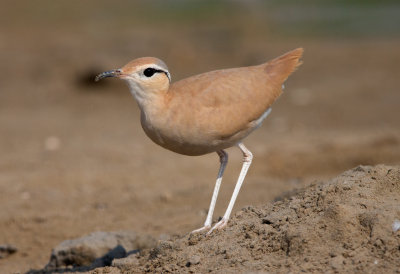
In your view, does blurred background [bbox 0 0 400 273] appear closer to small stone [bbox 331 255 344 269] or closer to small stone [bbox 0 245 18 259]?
small stone [bbox 0 245 18 259]

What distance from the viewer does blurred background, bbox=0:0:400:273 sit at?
8094 millimetres

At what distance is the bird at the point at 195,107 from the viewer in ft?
17.6

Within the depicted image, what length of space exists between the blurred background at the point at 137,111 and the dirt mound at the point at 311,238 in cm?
150

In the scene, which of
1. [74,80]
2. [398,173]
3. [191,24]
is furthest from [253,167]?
[191,24]

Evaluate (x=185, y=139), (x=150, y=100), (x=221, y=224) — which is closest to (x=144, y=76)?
(x=150, y=100)

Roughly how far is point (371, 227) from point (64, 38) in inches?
686

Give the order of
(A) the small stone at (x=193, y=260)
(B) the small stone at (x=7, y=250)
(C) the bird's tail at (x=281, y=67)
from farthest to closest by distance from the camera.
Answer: (B) the small stone at (x=7, y=250), (C) the bird's tail at (x=281, y=67), (A) the small stone at (x=193, y=260)

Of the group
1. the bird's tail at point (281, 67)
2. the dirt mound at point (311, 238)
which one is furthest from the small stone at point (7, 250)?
the bird's tail at point (281, 67)

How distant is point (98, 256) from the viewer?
626 centimetres

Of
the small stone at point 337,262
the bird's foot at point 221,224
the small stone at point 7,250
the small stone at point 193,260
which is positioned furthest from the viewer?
the small stone at point 7,250

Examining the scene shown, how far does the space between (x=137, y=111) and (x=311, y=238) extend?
10.6 meters

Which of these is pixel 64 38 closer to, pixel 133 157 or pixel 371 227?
pixel 133 157

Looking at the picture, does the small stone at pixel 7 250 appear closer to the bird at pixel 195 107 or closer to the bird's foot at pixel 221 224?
the bird at pixel 195 107

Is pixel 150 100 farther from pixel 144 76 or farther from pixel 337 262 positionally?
pixel 337 262
